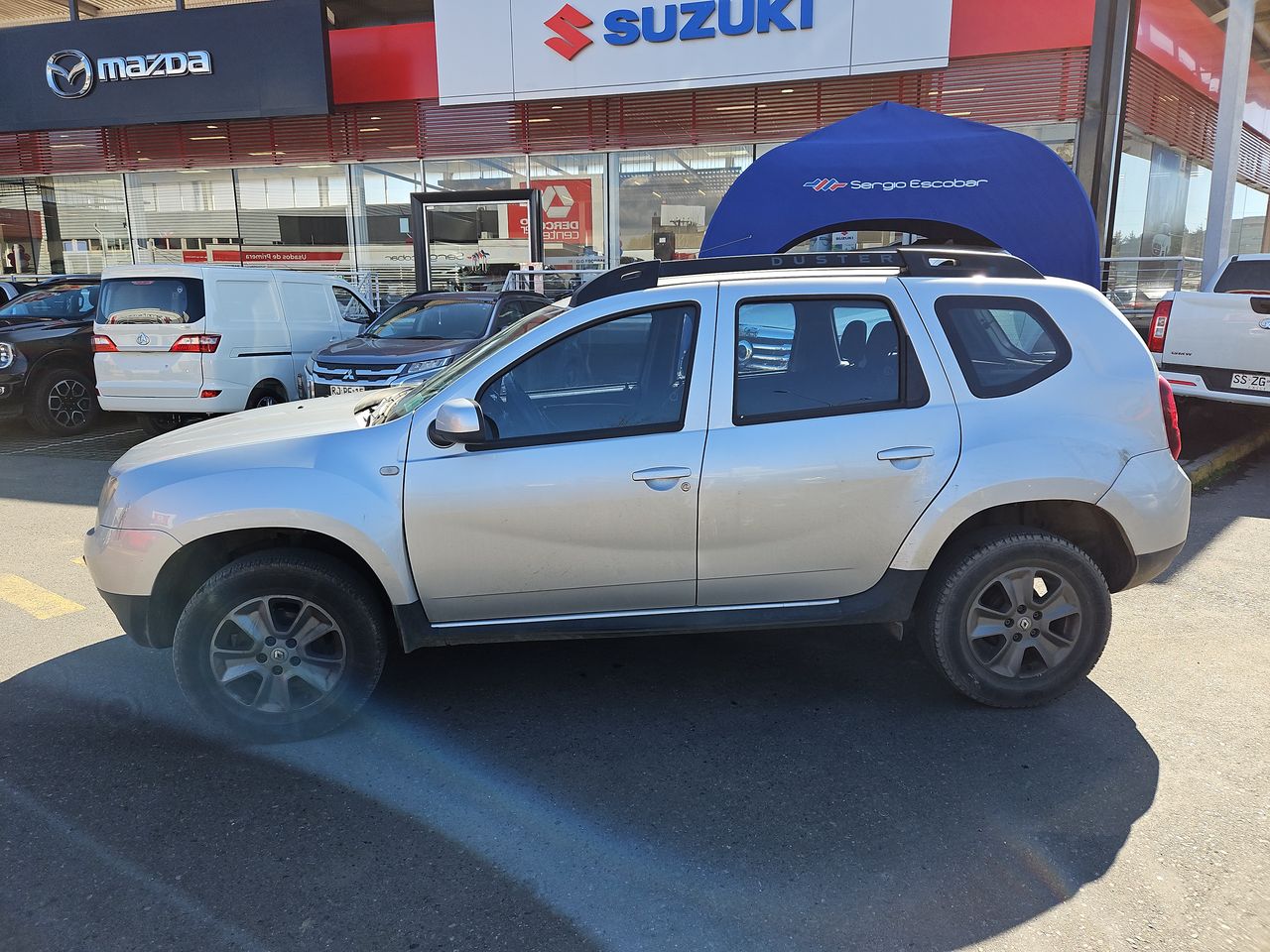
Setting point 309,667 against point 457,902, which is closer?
point 457,902

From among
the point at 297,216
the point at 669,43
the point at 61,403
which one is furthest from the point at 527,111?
the point at 61,403

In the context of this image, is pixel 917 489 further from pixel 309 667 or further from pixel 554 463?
pixel 309 667

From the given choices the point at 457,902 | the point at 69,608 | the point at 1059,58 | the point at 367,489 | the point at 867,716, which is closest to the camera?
the point at 457,902

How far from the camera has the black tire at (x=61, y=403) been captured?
10102 millimetres

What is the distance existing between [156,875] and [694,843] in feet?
5.43

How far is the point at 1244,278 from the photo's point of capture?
8.81m

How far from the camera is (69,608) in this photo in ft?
16.3

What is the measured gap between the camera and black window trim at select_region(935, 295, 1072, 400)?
359 centimetres

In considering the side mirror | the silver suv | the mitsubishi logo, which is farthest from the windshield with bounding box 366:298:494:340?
the side mirror

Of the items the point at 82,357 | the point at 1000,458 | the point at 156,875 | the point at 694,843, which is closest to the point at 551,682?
the point at 694,843

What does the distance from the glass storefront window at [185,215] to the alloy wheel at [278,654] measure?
623 inches

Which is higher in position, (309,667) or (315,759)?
(309,667)

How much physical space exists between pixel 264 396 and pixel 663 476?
7.46 m

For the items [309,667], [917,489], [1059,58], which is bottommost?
[309,667]
